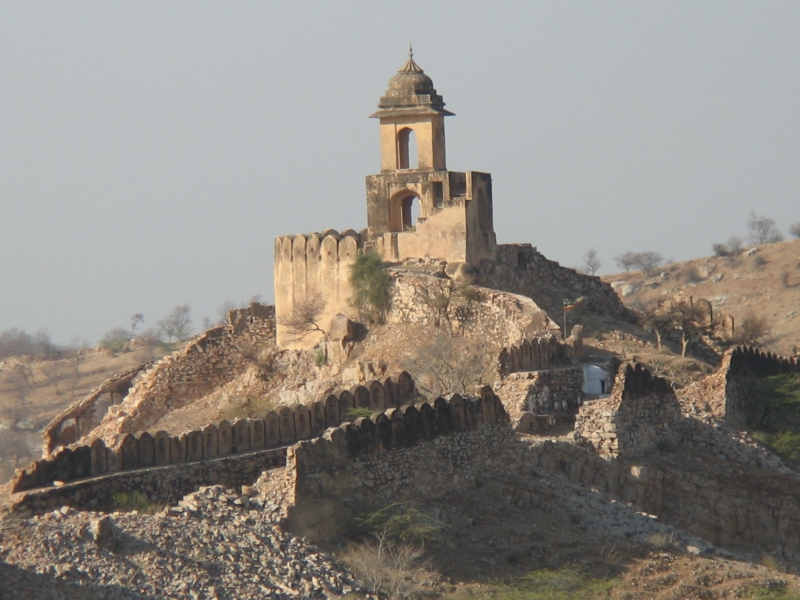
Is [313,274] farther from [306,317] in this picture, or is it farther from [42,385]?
[42,385]

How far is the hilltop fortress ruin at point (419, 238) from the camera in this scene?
33.2m

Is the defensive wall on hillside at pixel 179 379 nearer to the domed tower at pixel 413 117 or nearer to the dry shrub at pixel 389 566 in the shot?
the domed tower at pixel 413 117

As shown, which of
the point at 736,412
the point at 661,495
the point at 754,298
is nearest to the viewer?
the point at 661,495

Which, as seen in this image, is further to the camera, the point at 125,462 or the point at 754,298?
the point at 754,298

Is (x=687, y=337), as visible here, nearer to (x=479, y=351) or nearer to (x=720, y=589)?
(x=479, y=351)

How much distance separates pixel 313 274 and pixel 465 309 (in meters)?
3.77

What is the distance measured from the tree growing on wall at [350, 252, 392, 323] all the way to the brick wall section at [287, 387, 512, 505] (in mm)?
11779

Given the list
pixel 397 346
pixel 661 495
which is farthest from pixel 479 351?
pixel 661 495

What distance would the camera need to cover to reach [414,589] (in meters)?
16.5

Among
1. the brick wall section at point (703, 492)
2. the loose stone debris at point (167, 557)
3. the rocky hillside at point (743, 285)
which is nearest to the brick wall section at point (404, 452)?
the loose stone debris at point (167, 557)

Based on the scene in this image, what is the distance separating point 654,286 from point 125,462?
149 ft

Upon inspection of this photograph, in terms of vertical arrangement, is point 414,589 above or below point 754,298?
below

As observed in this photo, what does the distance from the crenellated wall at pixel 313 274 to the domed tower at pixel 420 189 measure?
2.50ft

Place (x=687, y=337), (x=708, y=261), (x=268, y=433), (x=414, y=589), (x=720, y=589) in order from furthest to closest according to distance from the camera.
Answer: (x=708, y=261) < (x=687, y=337) < (x=268, y=433) < (x=720, y=589) < (x=414, y=589)
